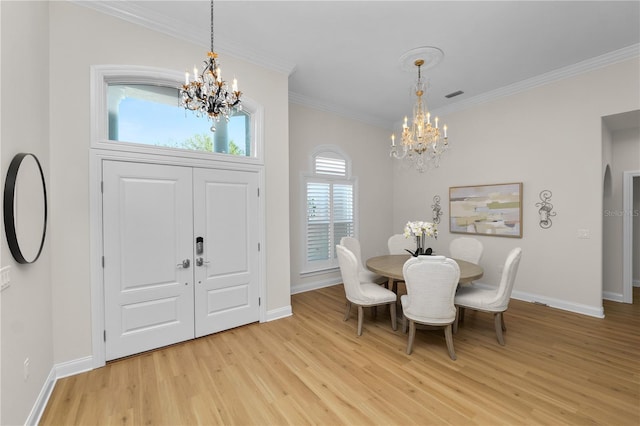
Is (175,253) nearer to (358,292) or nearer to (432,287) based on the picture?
(358,292)

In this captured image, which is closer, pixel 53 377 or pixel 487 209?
pixel 53 377

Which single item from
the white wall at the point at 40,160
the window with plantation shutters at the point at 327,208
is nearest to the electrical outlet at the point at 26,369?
the white wall at the point at 40,160

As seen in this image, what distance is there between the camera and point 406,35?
3.07m

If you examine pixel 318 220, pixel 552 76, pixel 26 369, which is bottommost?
pixel 26 369

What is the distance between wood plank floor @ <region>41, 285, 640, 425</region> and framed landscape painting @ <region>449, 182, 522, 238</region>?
63.5 inches

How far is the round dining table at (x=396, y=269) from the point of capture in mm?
2949

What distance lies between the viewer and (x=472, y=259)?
13.2 feet

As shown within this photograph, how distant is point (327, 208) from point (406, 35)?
303 cm

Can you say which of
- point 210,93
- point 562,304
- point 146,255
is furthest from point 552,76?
point 146,255

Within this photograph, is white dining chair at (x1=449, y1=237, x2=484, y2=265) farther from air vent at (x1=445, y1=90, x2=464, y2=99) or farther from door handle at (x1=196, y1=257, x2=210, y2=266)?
door handle at (x1=196, y1=257, x2=210, y2=266)

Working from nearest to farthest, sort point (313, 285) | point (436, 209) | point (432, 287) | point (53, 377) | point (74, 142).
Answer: point (53, 377) → point (74, 142) → point (432, 287) → point (313, 285) → point (436, 209)

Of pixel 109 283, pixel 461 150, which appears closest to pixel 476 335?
pixel 461 150

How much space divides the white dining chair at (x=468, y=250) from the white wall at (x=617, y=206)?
7.16ft

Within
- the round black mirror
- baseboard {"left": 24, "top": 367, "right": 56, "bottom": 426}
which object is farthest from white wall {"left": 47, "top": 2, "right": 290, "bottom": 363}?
the round black mirror
